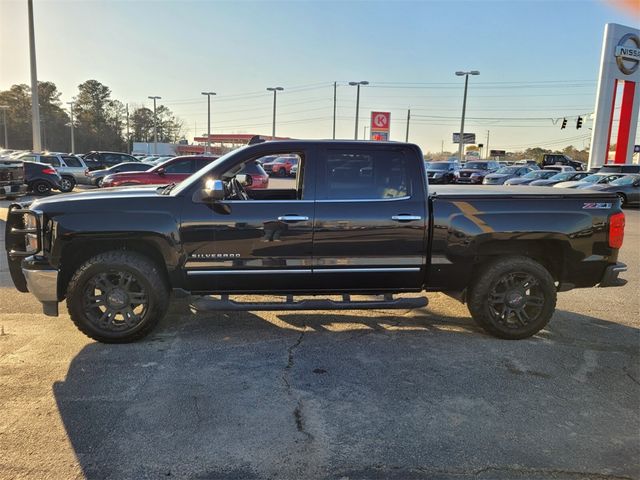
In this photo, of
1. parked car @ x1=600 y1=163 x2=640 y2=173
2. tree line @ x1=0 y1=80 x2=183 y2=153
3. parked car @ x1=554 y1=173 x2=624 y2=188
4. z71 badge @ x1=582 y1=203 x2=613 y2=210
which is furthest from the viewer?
tree line @ x1=0 y1=80 x2=183 y2=153

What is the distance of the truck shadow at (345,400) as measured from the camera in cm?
293

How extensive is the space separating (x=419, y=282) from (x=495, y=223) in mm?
910

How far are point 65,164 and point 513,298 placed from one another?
22145 mm

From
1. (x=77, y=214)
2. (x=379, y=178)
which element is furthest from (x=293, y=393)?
(x=77, y=214)

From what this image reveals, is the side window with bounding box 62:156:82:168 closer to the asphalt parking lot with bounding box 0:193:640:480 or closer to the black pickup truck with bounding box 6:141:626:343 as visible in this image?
the asphalt parking lot with bounding box 0:193:640:480

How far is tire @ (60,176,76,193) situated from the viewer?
63.2 ft

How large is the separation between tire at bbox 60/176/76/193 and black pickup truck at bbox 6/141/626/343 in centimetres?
1635

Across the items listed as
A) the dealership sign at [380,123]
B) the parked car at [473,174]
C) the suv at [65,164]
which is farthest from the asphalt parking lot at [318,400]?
the dealership sign at [380,123]

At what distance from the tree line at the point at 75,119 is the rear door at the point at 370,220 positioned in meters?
96.1

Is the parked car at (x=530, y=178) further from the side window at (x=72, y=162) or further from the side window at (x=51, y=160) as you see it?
the side window at (x=51, y=160)

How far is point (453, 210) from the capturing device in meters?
4.70

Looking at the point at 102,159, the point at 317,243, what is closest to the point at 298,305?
the point at 317,243

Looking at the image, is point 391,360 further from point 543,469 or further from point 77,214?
point 77,214

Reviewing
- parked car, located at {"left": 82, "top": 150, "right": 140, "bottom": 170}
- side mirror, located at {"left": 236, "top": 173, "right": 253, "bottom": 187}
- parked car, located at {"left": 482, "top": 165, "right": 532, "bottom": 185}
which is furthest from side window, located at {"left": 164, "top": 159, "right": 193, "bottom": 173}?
parked car, located at {"left": 482, "top": 165, "right": 532, "bottom": 185}
